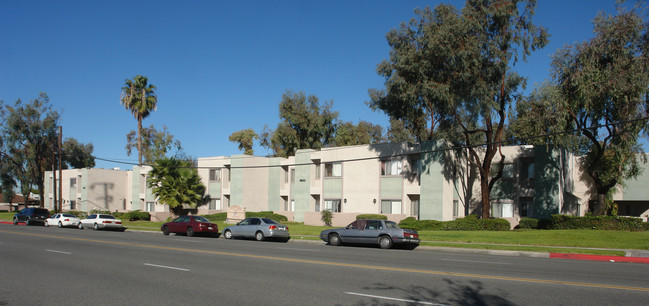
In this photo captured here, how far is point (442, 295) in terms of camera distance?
10.3m

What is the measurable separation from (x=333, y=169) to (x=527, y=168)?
15.2 m

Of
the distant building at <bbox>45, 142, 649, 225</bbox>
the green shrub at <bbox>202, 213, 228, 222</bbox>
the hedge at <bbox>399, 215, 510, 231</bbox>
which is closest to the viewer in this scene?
the hedge at <bbox>399, 215, 510, 231</bbox>

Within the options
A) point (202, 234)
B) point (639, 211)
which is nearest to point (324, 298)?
point (202, 234)

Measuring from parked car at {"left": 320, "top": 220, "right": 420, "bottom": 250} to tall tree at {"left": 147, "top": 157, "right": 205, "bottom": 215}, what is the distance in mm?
25597

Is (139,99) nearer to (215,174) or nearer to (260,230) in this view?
(215,174)

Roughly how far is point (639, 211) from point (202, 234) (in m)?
41.0

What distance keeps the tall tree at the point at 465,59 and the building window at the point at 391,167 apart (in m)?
5.27

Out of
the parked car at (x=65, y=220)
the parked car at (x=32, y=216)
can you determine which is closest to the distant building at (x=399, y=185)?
the parked car at (x=65, y=220)

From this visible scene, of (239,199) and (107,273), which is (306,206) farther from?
(107,273)

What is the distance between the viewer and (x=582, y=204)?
136 feet

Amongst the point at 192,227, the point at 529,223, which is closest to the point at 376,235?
the point at 192,227

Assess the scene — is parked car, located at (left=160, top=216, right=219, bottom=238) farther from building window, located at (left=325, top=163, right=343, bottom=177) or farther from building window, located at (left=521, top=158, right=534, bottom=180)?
building window, located at (left=521, top=158, right=534, bottom=180)

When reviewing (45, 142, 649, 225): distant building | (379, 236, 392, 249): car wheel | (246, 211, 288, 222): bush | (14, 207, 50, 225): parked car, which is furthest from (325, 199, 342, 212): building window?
(14, 207, 50, 225): parked car

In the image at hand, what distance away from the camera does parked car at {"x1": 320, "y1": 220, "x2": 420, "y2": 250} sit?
24016mm
